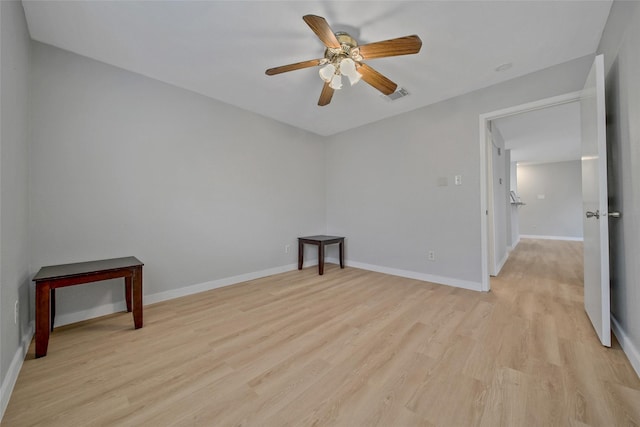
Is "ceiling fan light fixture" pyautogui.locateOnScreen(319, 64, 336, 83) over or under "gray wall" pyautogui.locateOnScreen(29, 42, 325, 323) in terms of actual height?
over

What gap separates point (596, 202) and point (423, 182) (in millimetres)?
1697

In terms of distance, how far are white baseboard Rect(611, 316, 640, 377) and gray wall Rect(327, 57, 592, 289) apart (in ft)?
3.58

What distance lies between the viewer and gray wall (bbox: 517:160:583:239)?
7.11m

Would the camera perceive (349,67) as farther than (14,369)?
Yes

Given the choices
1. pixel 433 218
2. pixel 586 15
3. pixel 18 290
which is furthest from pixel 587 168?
pixel 18 290

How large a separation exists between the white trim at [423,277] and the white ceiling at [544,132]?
6.70 ft

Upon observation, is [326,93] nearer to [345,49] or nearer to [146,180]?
[345,49]

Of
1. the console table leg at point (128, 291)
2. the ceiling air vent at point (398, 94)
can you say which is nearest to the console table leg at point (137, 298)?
the console table leg at point (128, 291)

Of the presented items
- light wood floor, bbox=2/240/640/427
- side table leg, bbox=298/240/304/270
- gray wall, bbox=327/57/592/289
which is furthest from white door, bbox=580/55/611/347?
side table leg, bbox=298/240/304/270

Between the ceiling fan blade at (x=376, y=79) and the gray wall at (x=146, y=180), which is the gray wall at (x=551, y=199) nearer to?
the ceiling fan blade at (x=376, y=79)

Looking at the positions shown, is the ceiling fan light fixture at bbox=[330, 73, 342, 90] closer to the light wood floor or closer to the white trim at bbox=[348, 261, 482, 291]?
the light wood floor

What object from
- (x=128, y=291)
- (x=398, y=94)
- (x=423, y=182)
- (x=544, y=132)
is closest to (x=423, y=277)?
(x=423, y=182)

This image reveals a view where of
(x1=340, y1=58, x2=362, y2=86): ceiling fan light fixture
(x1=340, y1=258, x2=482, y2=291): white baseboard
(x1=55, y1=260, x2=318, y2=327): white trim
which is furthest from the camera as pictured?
(x1=340, y1=258, x2=482, y2=291): white baseboard

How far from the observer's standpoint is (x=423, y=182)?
3.32 metres
